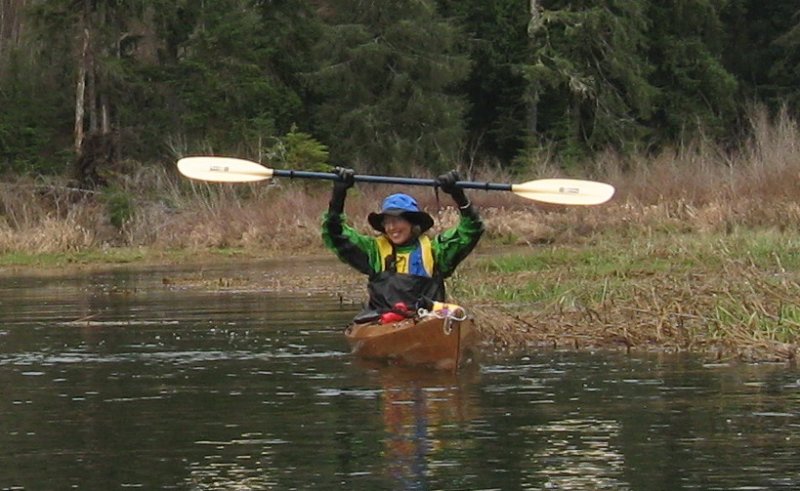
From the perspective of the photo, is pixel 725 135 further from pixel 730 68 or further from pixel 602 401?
pixel 602 401

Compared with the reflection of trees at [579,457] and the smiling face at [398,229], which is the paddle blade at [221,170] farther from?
the reflection of trees at [579,457]

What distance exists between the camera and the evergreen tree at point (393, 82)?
49062 mm

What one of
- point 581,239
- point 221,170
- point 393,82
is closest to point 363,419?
point 221,170

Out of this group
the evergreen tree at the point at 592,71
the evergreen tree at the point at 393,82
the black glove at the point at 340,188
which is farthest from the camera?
the evergreen tree at the point at 592,71

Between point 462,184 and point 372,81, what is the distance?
36.3 m

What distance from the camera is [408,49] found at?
163 ft

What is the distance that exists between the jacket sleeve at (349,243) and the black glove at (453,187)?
75 cm

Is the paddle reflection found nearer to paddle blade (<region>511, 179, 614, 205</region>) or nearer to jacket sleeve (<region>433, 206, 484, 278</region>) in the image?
jacket sleeve (<region>433, 206, 484, 278</region>)

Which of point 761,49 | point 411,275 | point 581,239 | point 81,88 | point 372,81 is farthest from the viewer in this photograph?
point 761,49

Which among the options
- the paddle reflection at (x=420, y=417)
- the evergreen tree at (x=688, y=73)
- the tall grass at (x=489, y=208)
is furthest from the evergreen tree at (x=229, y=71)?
the paddle reflection at (x=420, y=417)

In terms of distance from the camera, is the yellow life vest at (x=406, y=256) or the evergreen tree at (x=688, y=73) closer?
the yellow life vest at (x=406, y=256)

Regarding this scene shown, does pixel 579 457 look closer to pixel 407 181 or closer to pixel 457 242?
pixel 457 242

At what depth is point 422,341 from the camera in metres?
13.1

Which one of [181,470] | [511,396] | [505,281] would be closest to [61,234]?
[505,281]
